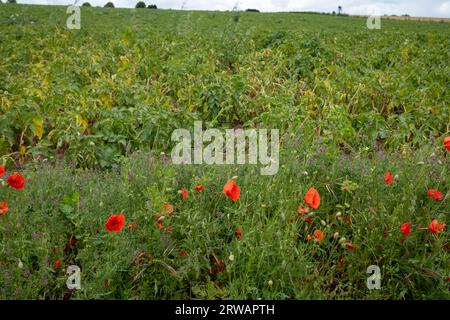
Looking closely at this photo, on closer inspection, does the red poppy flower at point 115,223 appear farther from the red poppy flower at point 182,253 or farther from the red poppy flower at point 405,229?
the red poppy flower at point 405,229

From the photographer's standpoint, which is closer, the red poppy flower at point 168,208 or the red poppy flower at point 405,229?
the red poppy flower at point 405,229

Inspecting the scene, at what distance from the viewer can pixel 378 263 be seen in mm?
2779

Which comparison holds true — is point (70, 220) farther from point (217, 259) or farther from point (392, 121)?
point (392, 121)

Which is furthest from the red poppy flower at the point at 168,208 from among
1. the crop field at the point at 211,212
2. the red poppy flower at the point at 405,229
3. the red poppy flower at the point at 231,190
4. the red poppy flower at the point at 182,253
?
the red poppy flower at the point at 405,229

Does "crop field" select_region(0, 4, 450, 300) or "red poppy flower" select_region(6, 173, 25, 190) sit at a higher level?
"red poppy flower" select_region(6, 173, 25, 190)

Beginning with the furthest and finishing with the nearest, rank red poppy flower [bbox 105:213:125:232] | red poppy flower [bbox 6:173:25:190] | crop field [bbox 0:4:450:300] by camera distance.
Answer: red poppy flower [bbox 6:173:25:190]
crop field [bbox 0:4:450:300]
red poppy flower [bbox 105:213:125:232]

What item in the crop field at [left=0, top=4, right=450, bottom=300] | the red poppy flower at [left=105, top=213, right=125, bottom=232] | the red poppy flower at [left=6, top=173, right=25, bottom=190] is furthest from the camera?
the red poppy flower at [left=6, top=173, right=25, bottom=190]

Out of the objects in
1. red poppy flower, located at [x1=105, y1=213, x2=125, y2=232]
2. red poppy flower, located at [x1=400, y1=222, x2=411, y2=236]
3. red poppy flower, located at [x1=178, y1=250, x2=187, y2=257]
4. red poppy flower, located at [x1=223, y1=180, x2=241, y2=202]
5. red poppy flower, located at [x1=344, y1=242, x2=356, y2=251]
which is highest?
red poppy flower, located at [x1=223, y1=180, x2=241, y2=202]

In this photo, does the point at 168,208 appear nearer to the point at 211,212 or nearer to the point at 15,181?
the point at 211,212

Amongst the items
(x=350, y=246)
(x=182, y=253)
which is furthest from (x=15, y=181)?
(x=350, y=246)

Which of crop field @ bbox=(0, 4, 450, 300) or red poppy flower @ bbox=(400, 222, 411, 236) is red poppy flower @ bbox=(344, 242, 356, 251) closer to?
crop field @ bbox=(0, 4, 450, 300)

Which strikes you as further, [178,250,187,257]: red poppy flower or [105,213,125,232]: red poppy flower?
[178,250,187,257]: red poppy flower

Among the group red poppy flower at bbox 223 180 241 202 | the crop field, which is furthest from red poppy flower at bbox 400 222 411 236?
red poppy flower at bbox 223 180 241 202

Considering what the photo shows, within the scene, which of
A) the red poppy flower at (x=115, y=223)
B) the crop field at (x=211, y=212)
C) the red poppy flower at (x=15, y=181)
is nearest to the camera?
the red poppy flower at (x=115, y=223)
